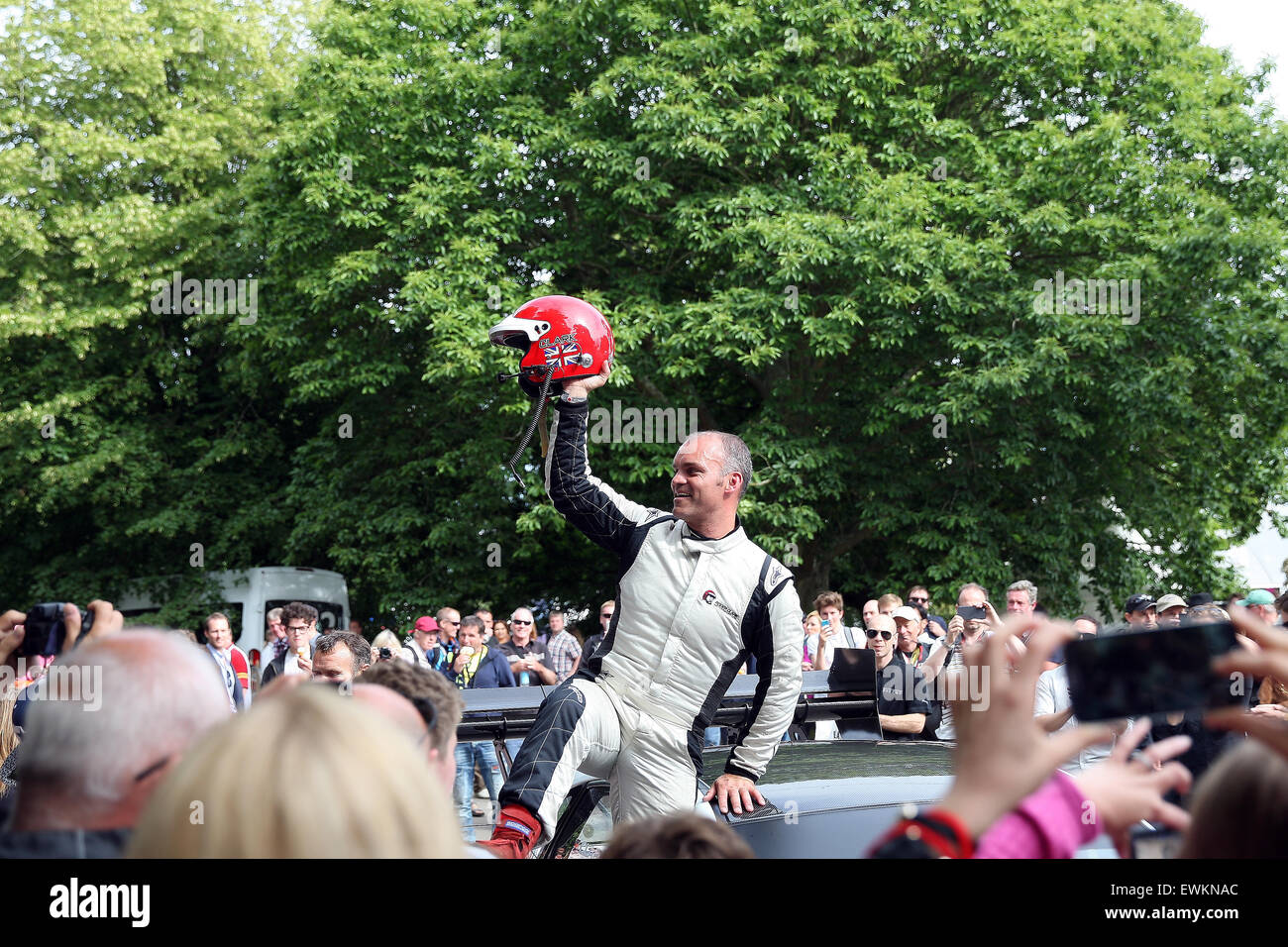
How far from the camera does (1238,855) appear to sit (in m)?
1.56

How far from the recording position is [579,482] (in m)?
4.44

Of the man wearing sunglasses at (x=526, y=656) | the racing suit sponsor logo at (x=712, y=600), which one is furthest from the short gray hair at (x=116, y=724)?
the man wearing sunglasses at (x=526, y=656)

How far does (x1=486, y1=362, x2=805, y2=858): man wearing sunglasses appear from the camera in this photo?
13.4 feet

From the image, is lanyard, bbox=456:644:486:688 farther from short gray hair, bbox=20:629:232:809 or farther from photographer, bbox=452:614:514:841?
short gray hair, bbox=20:629:232:809

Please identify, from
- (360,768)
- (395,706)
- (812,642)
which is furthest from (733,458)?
(812,642)

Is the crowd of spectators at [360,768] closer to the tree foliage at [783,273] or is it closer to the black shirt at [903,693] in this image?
the black shirt at [903,693]

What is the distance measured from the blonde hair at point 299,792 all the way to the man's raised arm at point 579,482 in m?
3.02

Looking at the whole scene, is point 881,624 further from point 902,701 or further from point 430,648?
point 430,648

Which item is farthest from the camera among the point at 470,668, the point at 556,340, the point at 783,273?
the point at 783,273

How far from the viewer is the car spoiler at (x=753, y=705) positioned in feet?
14.4

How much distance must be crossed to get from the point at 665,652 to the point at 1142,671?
272 cm

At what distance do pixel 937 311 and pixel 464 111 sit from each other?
7.17 meters

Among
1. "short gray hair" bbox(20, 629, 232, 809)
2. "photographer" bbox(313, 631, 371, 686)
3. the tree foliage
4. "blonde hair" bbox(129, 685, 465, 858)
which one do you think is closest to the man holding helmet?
"photographer" bbox(313, 631, 371, 686)
